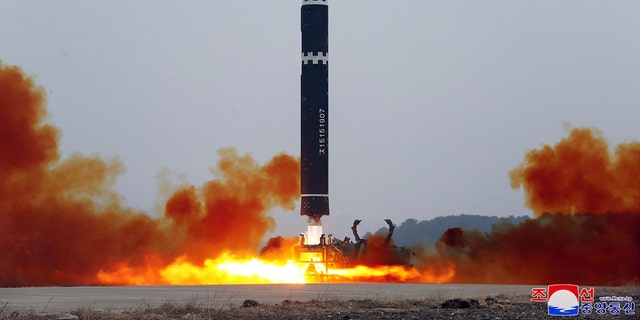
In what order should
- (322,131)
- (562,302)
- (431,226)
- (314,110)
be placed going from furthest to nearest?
(431,226) < (322,131) < (314,110) < (562,302)

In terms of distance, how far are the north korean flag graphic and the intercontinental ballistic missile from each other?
18.7 metres

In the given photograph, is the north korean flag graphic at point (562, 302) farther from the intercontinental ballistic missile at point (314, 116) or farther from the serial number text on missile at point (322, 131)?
the serial number text on missile at point (322, 131)

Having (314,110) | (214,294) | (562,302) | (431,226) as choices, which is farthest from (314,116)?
(431,226)

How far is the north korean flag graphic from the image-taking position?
58.3 metres

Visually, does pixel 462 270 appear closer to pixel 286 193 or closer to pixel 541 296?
pixel 286 193

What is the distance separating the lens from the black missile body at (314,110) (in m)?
83.0

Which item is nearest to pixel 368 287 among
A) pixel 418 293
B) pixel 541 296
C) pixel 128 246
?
pixel 418 293

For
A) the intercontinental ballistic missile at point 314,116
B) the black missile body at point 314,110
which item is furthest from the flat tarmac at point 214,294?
the black missile body at point 314,110

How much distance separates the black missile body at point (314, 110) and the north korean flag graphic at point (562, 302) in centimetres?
1880

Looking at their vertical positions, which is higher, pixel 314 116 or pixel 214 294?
pixel 314 116

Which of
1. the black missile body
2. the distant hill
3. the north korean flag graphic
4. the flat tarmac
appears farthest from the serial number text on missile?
the distant hill

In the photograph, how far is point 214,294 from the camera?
69.4m

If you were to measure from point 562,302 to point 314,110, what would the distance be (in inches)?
1051

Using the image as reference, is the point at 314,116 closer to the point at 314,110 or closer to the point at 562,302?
the point at 314,110
